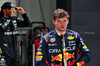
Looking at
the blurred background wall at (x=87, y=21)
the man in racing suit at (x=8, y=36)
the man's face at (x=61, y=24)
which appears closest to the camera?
the man's face at (x=61, y=24)

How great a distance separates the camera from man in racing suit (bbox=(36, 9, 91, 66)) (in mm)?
1812

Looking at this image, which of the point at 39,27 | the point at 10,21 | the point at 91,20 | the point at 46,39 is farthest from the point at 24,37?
the point at 46,39

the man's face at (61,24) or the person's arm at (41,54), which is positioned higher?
the man's face at (61,24)

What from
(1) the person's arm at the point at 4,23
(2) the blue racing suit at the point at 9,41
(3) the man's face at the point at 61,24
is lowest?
(2) the blue racing suit at the point at 9,41

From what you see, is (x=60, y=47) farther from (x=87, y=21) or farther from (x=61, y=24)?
(x=87, y=21)

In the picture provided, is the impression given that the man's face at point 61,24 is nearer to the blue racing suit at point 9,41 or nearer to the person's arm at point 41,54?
the person's arm at point 41,54

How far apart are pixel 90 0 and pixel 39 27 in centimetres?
135

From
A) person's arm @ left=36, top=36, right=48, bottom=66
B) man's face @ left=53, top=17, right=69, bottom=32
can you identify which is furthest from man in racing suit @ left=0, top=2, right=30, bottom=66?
man's face @ left=53, top=17, right=69, bottom=32

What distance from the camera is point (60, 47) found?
1833 millimetres

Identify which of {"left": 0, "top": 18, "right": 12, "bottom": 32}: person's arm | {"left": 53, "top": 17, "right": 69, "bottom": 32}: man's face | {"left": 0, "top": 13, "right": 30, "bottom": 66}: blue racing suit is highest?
{"left": 53, "top": 17, "right": 69, "bottom": 32}: man's face

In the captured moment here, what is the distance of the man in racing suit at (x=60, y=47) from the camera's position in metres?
1.81

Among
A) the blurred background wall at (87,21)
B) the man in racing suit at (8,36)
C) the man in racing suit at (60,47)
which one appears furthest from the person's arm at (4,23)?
the blurred background wall at (87,21)

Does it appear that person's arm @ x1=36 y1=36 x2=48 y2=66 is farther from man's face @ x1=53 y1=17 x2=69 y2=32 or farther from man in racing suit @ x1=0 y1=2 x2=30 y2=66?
man in racing suit @ x1=0 y1=2 x2=30 y2=66

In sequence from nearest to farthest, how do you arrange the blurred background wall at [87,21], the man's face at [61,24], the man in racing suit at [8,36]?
1. the man's face at [61,24]
2. the man in racing suit at [8,36]
3. the blurred background wall at [87,21]
